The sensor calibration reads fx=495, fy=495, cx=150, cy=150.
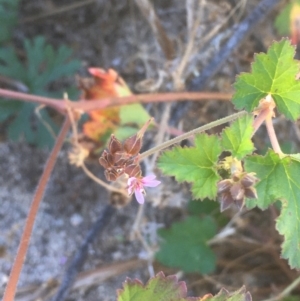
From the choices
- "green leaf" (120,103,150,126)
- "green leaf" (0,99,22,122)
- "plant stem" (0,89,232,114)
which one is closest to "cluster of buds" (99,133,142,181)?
"plant stem" (0,89,232,114)

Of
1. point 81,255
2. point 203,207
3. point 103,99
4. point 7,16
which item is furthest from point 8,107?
point 203,207

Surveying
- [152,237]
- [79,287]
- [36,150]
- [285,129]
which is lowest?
[79,287]

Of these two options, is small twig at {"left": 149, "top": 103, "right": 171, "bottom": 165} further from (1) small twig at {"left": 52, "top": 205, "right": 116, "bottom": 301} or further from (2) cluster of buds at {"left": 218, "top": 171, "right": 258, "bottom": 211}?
(2) cluster of buds at {"left": 218, "top": 171, "right": 258, "bottom": 211}

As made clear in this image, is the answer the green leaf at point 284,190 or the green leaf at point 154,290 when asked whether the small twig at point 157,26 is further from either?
the green leaf at point 154,290

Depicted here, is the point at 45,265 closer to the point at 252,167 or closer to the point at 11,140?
the point at 11,140

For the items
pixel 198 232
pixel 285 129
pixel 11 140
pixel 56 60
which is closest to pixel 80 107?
pixel 56 60

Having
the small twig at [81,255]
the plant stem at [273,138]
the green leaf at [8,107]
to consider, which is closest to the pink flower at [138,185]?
the plant stem at [273,138]
